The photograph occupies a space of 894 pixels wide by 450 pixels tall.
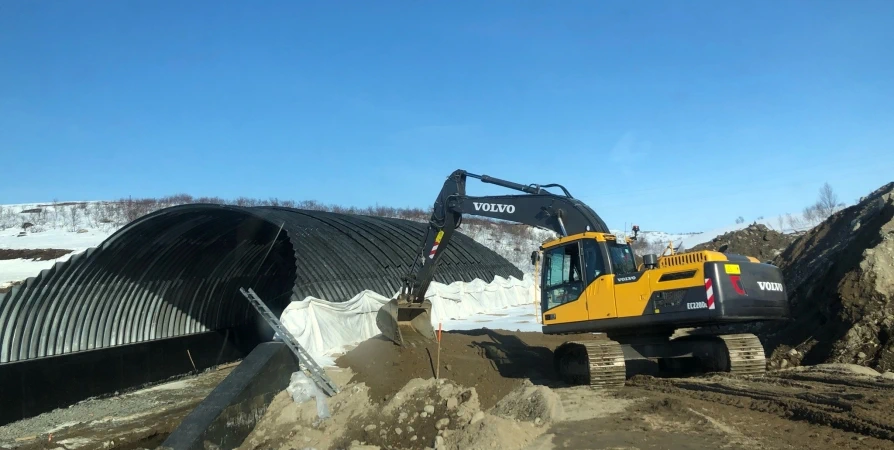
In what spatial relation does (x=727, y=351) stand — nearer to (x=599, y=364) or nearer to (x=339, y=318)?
(x=599, y=364)

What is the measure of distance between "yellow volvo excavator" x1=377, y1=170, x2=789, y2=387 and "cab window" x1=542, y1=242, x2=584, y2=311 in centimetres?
2

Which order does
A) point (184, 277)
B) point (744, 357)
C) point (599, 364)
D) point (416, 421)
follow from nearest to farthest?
point (416, 421) < point (599, 364) < point (744, 357) < point (184, 277)

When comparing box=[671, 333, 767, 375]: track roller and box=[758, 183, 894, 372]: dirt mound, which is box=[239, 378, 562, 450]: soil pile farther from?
box=[758, 183, 894, 372]: dirt mound

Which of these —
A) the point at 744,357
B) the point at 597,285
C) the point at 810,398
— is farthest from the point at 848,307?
the point at 597,285

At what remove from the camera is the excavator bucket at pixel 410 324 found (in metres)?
13.2

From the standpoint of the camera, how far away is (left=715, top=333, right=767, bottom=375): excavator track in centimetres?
1111

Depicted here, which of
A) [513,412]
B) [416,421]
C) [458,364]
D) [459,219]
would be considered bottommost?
[416,421]

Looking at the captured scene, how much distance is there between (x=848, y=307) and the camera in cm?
1309

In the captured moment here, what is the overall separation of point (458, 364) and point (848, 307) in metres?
8.23

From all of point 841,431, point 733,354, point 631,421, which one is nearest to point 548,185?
point 733,354

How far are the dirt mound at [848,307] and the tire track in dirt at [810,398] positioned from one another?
2511mm

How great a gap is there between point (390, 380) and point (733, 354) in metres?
6.09

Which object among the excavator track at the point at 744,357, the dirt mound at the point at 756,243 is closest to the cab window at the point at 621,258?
the excavator track at the point at 744,357

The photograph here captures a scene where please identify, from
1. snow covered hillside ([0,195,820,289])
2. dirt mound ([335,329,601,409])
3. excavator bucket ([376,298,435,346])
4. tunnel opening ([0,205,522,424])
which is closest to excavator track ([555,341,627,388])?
dirt mound ([335,329,601,409])
